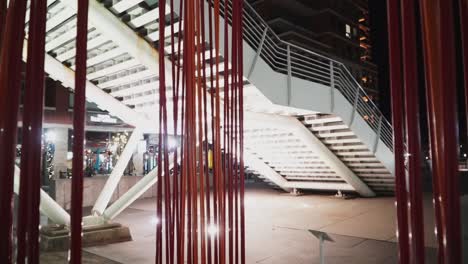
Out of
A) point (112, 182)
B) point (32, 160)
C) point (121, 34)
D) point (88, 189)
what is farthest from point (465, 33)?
point (88, 189)

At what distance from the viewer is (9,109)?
4.86ft

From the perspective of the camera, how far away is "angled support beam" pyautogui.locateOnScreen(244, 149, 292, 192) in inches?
575

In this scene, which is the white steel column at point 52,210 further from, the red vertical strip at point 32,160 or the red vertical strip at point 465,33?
the red vertical strip at point 465,33

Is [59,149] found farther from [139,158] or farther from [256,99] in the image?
[256,99]

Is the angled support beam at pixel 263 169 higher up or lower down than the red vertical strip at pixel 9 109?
lower down

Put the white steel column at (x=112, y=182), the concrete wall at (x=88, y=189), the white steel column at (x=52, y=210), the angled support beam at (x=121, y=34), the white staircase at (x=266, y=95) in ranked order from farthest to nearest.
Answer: the concrete wall at (x=88, y=189)
the white steel column at (x=112, y=182)
the white steel column at (x=52, y=210)
the white staircase at (x=266, y=95)
the angled support beam at (x=121, y=34)

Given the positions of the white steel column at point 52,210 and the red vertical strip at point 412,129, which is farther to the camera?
the white steel column at point 52,210

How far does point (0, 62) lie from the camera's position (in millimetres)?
1544

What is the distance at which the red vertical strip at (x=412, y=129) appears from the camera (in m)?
1.49

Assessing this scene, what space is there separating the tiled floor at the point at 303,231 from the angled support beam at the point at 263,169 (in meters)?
1.36

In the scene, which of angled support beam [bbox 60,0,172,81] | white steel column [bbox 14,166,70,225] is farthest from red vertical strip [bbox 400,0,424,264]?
white steel column [bbox 14,166,70,225]

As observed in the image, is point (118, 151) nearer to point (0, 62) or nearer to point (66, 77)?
point (66, 77)

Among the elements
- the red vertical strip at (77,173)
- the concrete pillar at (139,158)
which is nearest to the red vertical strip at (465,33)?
the red vertical strip at (77,173)

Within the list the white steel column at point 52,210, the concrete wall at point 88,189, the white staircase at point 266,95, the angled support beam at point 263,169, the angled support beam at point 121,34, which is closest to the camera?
the angled support beam at point 121,34
